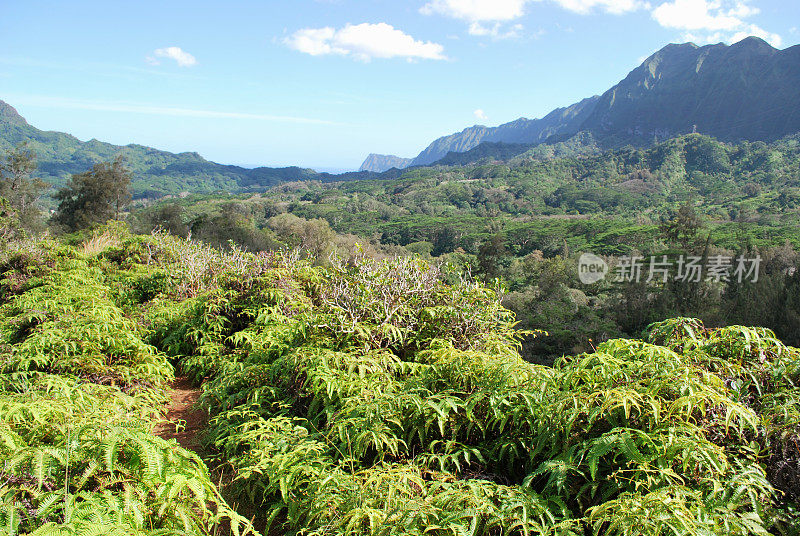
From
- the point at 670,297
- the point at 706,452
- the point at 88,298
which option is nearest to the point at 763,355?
the point at 706,452

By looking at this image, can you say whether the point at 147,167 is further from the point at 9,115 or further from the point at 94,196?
the point at 94,196

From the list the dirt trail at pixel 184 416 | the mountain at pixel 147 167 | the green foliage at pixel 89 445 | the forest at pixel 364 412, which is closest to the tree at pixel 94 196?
the forest at pixel 364 412

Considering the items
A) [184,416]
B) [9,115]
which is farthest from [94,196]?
[9,115]

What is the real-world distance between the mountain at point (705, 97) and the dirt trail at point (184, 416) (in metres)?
126

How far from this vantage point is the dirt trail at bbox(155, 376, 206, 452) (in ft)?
9.45

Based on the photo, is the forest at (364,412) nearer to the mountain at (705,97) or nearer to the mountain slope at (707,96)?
the mountain at (705,97)

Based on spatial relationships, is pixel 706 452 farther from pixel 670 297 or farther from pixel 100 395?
pixel 670 297

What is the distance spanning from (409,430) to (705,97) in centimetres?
16338

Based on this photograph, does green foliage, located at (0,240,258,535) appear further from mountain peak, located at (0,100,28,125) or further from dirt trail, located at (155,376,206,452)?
mountain peak, located at (0,100,28,125)

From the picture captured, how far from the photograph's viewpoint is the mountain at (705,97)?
10694 centimetres

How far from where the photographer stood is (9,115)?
129750mm

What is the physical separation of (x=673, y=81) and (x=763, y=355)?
596 feet

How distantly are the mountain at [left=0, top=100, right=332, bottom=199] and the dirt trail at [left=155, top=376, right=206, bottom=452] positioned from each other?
377 ft

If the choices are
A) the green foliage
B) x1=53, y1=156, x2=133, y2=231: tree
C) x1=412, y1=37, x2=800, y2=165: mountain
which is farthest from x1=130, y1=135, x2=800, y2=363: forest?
x1=412, y1=37, x2=800, y2=165: mountain
